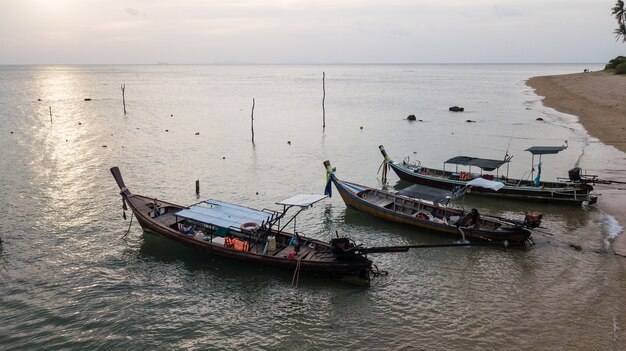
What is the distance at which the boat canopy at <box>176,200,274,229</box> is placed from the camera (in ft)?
65.6

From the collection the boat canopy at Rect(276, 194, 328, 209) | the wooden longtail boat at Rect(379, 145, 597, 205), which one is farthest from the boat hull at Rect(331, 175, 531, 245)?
the boat canopy at Rect(276, 194, 328, 209)

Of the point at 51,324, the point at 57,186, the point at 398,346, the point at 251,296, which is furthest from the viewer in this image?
the point at 57,186

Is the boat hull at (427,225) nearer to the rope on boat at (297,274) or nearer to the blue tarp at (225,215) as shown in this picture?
the blue tarp at (225,215)

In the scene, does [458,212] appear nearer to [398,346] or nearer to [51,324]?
[398,346]

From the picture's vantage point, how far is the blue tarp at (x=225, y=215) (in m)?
20.0

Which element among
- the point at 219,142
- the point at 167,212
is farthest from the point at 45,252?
the point at 219,142

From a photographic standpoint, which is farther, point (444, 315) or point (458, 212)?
point (458, 212)

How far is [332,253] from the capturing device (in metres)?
18.8

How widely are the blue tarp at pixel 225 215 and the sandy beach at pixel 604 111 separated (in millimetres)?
16542

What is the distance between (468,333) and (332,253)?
5.97 meters

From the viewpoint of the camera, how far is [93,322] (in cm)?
1602

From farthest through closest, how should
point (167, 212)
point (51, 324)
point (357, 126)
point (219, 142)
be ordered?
point (357, 126) < point (219, 142) < point (167, 212) < point (51, 324)

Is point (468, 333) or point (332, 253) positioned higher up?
point (332, 253)

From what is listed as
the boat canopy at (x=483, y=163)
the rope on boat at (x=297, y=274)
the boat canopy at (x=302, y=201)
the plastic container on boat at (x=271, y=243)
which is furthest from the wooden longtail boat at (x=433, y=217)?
the rope on boat at (x=297, y=274)
